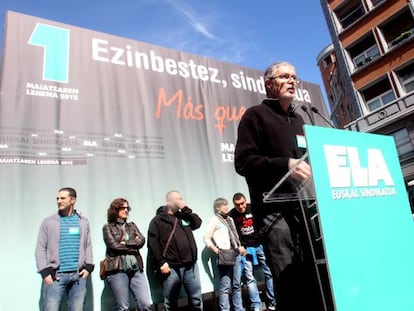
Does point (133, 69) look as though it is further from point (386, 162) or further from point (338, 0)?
point (338, 0)

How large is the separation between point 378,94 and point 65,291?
16153 millimetres

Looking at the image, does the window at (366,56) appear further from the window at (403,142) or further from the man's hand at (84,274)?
the man's hand at (84,274)

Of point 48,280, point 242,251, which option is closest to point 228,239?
point 242,251

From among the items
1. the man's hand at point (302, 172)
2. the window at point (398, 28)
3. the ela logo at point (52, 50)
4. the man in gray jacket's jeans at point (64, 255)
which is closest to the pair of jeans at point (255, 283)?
the man in gray jacket's jeans at point (64, 255)

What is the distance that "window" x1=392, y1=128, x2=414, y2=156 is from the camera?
45.3 ft

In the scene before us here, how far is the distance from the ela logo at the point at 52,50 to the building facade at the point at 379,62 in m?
13.8

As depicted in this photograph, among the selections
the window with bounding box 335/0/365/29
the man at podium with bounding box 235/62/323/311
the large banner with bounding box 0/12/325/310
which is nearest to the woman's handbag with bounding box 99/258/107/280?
the large banner with bounding box 0/12/325/310

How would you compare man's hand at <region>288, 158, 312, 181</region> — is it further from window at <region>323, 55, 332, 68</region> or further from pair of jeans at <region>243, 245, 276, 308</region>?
window at <region>323, 55, 332, 68</region>

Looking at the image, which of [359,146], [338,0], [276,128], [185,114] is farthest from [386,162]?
[338,0]

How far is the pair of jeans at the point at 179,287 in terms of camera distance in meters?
3.40

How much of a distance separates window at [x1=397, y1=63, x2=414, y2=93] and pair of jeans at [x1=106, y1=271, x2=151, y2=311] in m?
14.9

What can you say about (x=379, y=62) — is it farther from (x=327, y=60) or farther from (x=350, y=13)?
(x=327, y=60)

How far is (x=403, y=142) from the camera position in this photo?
557 inches

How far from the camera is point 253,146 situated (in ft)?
4.43
